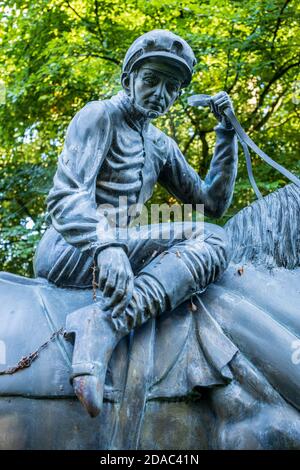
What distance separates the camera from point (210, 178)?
3.94 meters

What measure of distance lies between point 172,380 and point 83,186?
933mm

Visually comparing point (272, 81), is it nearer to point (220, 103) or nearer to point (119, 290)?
point (220, 103)

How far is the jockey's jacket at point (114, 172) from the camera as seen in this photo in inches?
124

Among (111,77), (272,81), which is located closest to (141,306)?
(111,77)

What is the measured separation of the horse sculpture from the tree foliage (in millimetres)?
4449

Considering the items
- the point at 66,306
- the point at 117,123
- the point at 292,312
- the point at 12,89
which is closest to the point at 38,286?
the point at 66,306

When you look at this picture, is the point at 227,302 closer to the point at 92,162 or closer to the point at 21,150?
the point at 92,162

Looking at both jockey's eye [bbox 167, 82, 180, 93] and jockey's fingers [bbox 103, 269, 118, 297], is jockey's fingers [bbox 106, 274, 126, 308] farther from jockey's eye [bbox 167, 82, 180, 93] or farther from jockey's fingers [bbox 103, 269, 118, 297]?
jockey's eye [bbox 167, 82, 180, 93]

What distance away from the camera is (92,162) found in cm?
331

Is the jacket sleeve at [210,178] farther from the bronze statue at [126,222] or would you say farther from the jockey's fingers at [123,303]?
the jockey's fingers at [123,303]

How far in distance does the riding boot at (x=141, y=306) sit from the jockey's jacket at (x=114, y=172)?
239 mm

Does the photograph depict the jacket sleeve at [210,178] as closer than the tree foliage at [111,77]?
Yes

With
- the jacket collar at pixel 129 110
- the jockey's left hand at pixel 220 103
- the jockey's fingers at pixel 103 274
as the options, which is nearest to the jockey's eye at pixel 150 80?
the jacket collar at pixel 129 110
